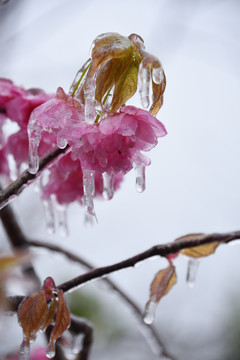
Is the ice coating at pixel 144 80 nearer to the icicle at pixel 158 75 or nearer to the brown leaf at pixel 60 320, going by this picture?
the icicle at pixel 158 75

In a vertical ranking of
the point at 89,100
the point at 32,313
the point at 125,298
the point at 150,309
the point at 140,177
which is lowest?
the point at 125,298

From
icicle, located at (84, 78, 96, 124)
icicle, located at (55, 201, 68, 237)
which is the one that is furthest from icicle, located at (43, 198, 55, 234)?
icicle, located at (84, 78, 96, 124)

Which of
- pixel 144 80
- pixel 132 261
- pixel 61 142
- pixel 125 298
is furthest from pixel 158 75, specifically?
pixel 125 298

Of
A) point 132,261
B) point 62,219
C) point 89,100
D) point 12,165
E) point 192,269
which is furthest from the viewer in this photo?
point 62,219

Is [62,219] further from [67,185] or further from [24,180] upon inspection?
A: [24,180]

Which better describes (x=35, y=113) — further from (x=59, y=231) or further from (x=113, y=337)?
(x=113, y=337)

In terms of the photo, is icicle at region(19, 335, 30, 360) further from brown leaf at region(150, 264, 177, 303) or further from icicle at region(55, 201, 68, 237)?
icicle at region(55, 201, 68, 237)
